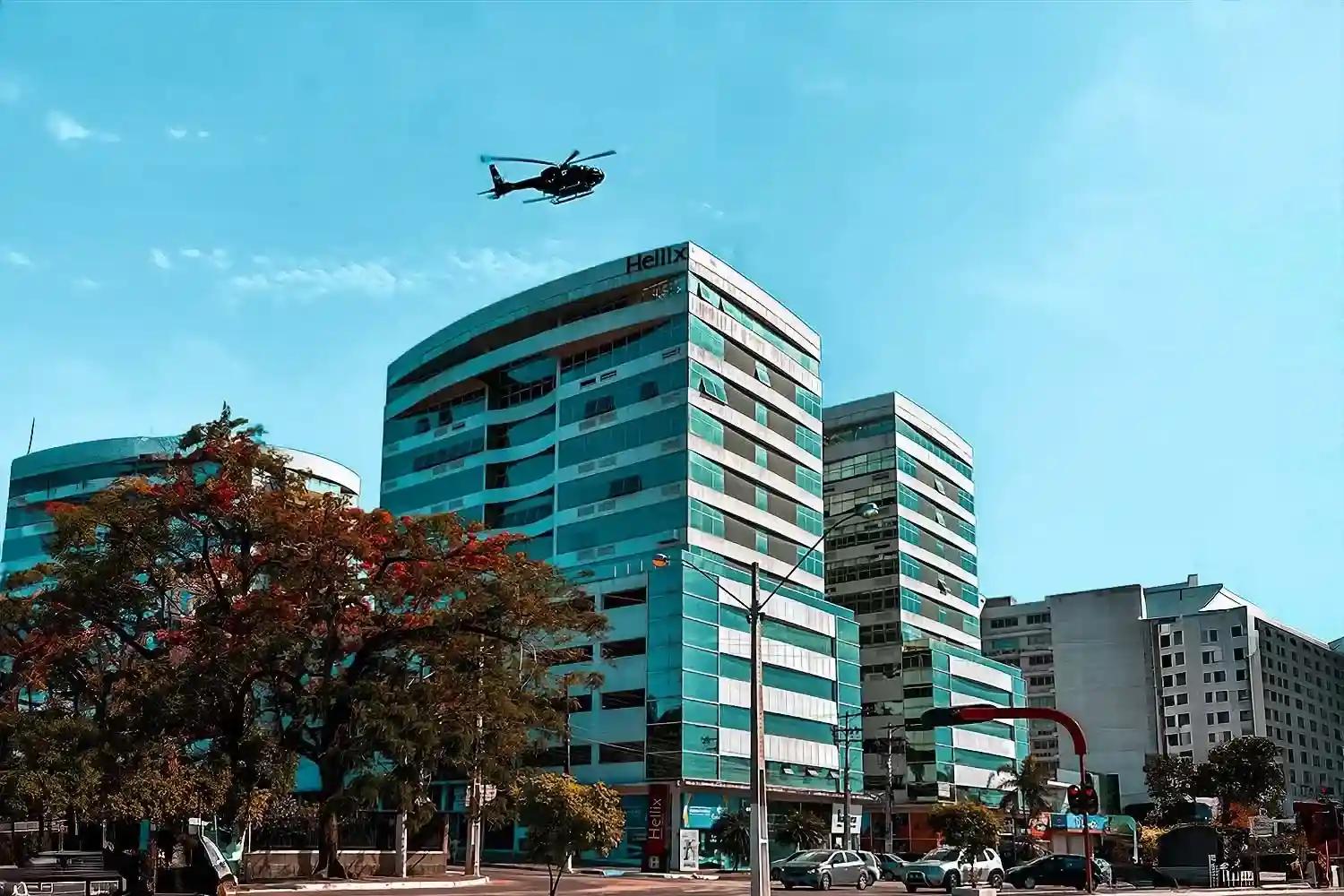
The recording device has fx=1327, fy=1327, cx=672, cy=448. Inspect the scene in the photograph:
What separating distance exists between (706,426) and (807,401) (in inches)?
605

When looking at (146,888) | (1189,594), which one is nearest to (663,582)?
(146,888)

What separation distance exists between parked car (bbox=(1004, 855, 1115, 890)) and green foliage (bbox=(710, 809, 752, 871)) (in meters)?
17.9

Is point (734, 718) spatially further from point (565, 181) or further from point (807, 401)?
point (565, 181)

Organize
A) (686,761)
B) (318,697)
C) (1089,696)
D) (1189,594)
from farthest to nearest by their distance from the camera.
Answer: (1189,594) < (1089,696) < (686,761) < (318,697)

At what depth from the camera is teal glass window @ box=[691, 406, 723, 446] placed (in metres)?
79.6

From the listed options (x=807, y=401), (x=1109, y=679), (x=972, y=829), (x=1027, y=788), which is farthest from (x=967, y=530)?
(x=972, y=829)

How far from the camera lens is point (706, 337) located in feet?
270

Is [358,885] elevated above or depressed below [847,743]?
below

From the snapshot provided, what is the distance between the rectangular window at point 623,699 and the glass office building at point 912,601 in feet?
81.6

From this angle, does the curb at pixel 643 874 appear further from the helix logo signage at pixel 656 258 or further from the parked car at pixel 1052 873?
the helix logo signage at pixel 656 258

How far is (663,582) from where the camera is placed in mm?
72750

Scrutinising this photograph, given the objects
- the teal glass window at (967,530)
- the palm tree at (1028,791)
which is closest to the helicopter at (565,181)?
the palm tree at (1028,791)

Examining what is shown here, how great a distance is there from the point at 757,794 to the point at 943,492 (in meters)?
90.3

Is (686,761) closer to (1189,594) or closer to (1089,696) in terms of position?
(1089,696)
